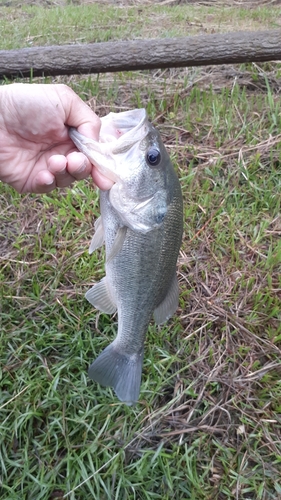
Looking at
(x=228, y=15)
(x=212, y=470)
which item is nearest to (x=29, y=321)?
(x=212, y=470)

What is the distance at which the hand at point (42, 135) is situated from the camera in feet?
5.40

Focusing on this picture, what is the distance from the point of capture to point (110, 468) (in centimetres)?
189

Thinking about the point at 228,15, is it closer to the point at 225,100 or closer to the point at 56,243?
the point at 225,100

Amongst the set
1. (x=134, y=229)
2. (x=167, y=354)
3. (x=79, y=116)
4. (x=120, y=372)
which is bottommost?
(x=167, y=354)

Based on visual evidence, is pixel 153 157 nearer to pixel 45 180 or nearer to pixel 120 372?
pixel 45 180

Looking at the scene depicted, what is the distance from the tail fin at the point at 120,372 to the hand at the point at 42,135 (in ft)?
2.21

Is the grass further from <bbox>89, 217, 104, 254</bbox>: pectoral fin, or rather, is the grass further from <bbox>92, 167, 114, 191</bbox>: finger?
<bbox>92, 167, 114, 191</bbox>: finger

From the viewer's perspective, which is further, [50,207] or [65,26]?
[65,26]

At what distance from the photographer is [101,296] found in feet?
5.85

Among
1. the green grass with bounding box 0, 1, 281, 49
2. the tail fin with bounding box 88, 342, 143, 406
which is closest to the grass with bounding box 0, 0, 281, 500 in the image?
the tail fin with bounding box 88, 342, 143, 406

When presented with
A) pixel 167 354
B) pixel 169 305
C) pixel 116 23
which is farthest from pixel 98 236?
pixel 116 23

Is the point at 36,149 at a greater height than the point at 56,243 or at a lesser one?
greater

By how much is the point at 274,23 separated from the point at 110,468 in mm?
5456

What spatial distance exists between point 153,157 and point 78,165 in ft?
0.91
